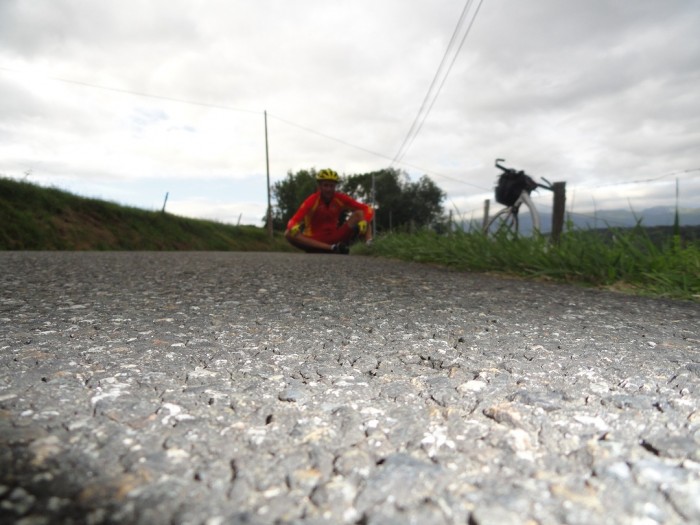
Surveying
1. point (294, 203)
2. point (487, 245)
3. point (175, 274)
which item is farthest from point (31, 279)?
point (294, 203)

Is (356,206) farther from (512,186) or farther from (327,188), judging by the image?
(512,186)

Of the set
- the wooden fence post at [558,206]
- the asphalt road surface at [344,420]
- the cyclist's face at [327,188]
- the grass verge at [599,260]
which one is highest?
the cyclist's face at [327,188]

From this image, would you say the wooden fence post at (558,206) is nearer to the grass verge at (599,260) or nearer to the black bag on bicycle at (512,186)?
the black bag on bicycle at (512,186)

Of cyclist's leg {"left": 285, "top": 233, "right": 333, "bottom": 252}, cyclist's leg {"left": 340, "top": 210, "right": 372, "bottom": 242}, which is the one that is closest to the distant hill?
cyclist's leg {"left": 285, "top": 233, "right": 333, "bottom": 252}

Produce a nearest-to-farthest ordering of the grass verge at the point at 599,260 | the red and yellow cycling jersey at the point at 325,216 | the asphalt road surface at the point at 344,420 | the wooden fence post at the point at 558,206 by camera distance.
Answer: the asphalt road surface at the point at 344,420 → the grass verge at the point at 599,260 → the wooden fence post at the point at 558,206 → the red and yellow cycling jersey at the point at 325,216

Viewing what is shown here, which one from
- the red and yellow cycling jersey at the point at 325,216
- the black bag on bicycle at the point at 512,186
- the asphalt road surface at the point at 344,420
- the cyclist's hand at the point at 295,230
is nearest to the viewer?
the asphalt road surface at the point at 344,420

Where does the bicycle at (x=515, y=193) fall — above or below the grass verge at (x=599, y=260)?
above

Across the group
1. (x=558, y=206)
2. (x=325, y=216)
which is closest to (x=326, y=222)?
(x=325, y=216)

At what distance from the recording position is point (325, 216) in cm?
860

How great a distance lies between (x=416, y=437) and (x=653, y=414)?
451 mm

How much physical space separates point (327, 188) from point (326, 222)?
2.26ft

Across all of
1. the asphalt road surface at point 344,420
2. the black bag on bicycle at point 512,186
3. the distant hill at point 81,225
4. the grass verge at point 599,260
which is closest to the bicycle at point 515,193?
the black bag on bicycle at point 512,186

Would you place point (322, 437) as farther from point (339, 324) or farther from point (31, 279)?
point (31, 279)

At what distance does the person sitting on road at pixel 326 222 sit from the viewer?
832cm
